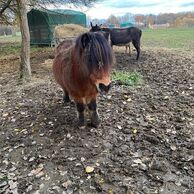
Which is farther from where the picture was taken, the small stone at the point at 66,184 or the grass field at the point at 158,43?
the grass field at the point at 158,43

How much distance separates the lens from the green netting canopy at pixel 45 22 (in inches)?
582

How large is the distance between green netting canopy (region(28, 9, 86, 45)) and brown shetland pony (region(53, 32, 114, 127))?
11.0 metres

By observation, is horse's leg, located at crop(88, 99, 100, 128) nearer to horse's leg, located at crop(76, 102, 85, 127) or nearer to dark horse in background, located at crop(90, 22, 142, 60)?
horse's leg, located at crop(76, 102, 85, 127)

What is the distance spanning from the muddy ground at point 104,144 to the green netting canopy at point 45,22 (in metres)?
9.14

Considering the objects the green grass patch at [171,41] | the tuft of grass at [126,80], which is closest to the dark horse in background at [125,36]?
the green grass patch at [171,41]

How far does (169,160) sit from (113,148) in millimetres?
715

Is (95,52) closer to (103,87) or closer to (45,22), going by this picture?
(103,87)

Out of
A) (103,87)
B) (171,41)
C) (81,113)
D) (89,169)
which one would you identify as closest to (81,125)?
(81,113)

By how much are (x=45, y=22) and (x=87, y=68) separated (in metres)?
12.4

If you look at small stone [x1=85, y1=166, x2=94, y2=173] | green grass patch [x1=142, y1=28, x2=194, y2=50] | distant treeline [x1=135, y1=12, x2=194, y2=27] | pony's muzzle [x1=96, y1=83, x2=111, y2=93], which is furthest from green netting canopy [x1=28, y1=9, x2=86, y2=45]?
distant treeline [x1=135, y1=12, x2=194, y2=27]

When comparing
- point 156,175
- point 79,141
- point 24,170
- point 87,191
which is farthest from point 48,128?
point 156,175

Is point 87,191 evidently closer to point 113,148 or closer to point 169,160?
point 113,148

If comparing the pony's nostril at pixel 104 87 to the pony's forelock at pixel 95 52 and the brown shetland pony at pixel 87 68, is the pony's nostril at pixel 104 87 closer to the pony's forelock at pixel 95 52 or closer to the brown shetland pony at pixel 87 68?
the brown shetland pony at pixel 87 68

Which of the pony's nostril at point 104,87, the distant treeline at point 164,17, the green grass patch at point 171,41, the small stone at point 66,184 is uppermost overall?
the pony's nostril at point 104,87
